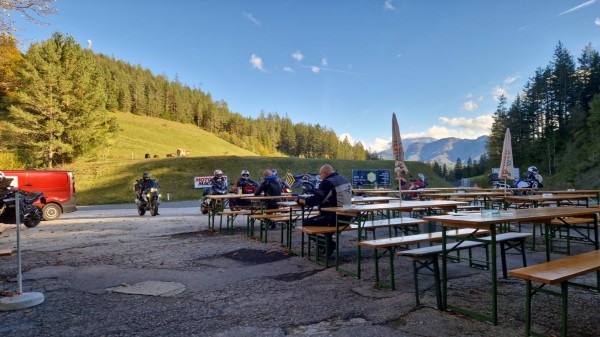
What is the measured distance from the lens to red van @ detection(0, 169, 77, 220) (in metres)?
14.1

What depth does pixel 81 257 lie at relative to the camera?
6.77m

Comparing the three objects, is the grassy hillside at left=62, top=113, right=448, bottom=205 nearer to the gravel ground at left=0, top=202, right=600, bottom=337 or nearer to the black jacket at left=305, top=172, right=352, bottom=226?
the gravel ground at left=0, top=202, right=600, bottom=337

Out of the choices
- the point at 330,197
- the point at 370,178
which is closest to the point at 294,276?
the point at 330,197

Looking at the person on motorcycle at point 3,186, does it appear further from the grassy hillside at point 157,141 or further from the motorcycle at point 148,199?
the grassy hillside at point 157,141

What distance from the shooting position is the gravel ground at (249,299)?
3287 mm

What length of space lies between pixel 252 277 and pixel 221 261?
53.3 inches

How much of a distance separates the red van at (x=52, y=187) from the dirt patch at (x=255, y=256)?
1140cm

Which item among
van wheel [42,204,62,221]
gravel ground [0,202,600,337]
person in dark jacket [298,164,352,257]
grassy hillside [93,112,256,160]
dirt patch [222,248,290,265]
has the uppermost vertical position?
grassy hillside [93,112,256,160]

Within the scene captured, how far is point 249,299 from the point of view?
4.21 m

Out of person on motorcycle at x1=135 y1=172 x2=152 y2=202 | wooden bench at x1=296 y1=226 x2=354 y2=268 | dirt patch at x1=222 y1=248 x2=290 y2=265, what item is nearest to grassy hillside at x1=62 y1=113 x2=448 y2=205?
person on motorcycle at x1=135 y1=172 x2=152 y2=202

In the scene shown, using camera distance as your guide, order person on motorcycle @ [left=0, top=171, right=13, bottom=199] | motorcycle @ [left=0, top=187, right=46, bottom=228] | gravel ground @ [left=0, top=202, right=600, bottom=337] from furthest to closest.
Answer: motorcycle @ [left=0, top=187, right=46, bottom=228], person on motorcycle @ [left=0, top=171, right=13, bottom=199], gravel ground @ [left=0, top=202, right=600, bottom=337]

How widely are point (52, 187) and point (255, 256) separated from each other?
12.2 meters

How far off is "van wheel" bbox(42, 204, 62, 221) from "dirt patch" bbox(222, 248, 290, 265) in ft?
38.2

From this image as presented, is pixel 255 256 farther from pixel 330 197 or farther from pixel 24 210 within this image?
pixel 24 210
